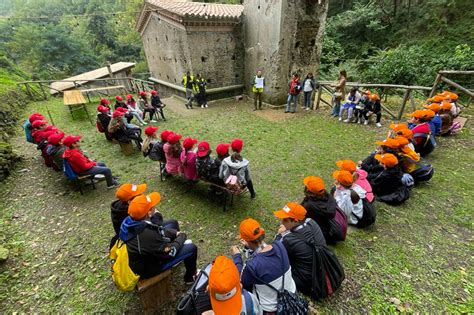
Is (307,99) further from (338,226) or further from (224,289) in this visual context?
(224,289)

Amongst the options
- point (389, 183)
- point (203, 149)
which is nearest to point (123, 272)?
point (203, 149)

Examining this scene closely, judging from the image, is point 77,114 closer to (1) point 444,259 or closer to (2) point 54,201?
(2) point 54,201

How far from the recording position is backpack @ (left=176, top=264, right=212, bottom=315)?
2.22 meters

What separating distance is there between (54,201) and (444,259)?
7.75m

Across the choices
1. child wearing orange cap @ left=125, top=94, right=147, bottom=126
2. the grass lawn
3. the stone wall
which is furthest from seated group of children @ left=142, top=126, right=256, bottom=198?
the stone wall

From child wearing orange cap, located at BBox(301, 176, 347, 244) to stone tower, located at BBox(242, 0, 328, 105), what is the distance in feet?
28.7

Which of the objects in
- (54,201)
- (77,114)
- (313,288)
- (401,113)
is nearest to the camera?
(313,288)

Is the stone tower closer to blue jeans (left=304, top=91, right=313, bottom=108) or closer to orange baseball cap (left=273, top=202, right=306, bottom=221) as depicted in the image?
blue jeans (left=304, top=91, right=313, bottom=108)

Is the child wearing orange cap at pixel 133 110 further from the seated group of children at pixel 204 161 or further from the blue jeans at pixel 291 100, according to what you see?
the blue jeans at pixel 291 100

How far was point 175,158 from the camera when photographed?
530 cm

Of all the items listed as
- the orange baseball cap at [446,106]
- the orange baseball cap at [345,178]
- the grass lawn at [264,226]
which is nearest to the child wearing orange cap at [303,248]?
the grass lawn at [264,226]

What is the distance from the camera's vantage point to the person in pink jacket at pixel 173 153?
16.7 feet

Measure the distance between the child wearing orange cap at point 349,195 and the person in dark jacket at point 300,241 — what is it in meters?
1.18

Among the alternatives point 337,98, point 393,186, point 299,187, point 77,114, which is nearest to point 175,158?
point 299,187
